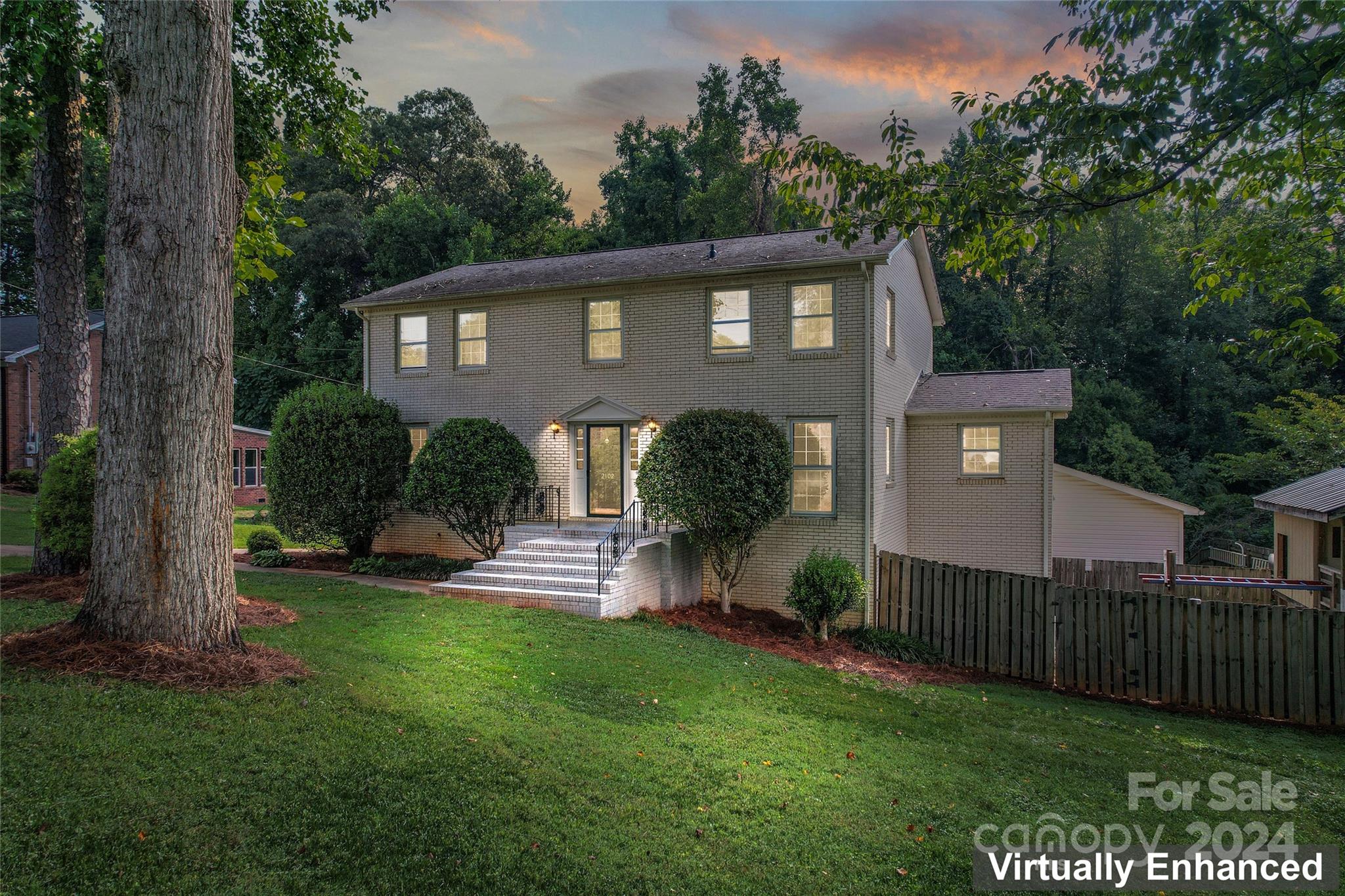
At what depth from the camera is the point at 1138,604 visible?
9.76 m

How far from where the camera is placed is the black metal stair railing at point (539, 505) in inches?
576

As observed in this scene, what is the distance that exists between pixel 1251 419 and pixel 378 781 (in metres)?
32.8

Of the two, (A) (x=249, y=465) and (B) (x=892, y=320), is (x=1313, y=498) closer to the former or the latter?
(B) (x=892, y=320)

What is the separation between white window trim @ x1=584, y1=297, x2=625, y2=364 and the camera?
1451cm

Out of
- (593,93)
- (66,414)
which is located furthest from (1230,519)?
(66,414)

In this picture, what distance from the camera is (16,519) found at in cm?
1675

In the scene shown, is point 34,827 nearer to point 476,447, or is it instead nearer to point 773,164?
point 773,164

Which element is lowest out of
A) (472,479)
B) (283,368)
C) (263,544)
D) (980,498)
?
(263,544)

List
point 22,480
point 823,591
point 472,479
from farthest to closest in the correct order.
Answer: point 22,480 < point 472,479 < point 823,591

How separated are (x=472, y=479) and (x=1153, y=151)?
11208 millimetres

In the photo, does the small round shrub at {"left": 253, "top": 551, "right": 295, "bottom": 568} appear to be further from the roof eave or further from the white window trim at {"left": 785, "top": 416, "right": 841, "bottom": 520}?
the white window trim at {"left": 785, "top": 416, "right": 841, "bottom": 520}

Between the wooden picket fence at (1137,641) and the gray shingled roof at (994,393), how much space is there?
490cm

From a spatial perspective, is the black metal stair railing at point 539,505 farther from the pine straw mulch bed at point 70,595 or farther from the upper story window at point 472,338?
the pine straw mulch bed at point 70,595

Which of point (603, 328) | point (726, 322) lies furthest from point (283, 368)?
point (726, 322)
